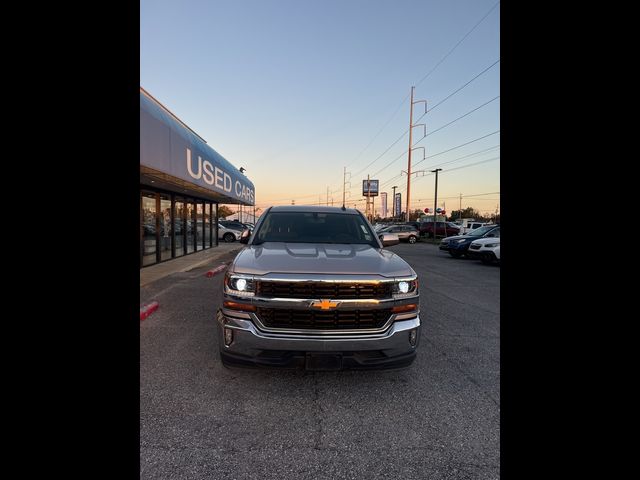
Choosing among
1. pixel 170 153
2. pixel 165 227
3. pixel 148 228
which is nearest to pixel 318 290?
pixel 170 153

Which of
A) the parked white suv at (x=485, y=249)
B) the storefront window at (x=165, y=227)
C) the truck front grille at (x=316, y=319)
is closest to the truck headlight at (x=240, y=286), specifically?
the truck front grille at (x=316, y=319)

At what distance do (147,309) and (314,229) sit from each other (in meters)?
3.58

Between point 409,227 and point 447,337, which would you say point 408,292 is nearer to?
point 447,337

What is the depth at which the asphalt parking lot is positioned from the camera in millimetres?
2080

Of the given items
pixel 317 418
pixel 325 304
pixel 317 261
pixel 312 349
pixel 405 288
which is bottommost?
pixel 317 418

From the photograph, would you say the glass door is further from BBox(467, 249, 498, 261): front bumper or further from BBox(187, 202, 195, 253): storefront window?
BBox(467, 249, 498, 261): front bumper

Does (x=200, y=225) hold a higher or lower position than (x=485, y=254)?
higher

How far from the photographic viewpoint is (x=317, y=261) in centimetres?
297

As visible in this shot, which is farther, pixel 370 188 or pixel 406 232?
pixel 370 188

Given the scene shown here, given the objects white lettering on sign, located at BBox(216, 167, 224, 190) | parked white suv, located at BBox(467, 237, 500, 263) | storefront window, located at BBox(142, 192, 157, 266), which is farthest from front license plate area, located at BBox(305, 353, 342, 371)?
parked white suv, located at BBox(467, 237, 500, 263)

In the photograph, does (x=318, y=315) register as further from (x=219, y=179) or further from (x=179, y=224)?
(x=179, y=224)
